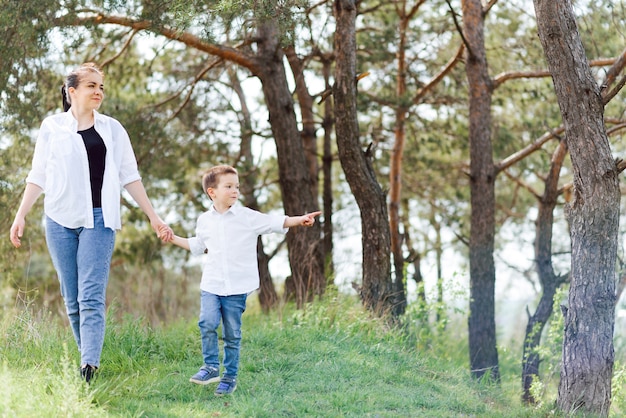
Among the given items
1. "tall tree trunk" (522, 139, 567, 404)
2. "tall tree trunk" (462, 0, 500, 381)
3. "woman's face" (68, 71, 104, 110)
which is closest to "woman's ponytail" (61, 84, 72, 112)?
"woman's face" (68, 71, 104, 110)

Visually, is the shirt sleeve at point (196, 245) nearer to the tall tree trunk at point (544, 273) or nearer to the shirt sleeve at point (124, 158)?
the shirt sleeve at point (124, 158)

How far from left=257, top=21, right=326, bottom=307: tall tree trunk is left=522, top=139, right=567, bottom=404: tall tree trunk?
3.08 meters

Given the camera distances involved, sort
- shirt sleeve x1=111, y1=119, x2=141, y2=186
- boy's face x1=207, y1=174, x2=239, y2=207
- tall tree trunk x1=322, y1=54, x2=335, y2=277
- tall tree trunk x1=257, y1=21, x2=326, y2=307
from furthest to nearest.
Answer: tall tree trunk x1=322, y1=54, x2=335, y2=277 < tall tree trunk x1=257, y1=21, x2=326, y2=307 < boy's face x1=207, y1=174, x2=239, y2=207 < shirt sleeve x1=111, y1=119, x2=141, y2=186

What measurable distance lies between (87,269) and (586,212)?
3.67m

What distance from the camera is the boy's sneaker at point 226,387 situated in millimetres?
5561

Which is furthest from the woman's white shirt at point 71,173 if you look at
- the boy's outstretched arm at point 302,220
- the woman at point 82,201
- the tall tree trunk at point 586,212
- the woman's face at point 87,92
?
the tall tree trunk at point 586,212

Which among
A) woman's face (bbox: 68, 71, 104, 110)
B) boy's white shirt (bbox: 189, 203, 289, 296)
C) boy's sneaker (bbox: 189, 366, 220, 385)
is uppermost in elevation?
woman's face (bbox: 68, 71, 104, 110)

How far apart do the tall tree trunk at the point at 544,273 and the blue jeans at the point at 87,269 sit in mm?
7135

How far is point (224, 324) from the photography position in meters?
5.64

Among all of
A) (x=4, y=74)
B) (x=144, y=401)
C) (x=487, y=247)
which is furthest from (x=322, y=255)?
(x=144, y=401)

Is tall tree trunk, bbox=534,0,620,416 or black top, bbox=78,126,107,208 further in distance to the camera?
tall tree trunk, bbox=534,0,620,416

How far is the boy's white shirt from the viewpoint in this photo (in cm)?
554

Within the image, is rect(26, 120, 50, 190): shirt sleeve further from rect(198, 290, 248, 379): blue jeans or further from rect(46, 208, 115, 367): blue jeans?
rect(198, 290, 248, 379): blue jeans

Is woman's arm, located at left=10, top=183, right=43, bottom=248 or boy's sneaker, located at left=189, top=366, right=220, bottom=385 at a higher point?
woman's arm, located at left=10, top=183, right=43, bottom=248
